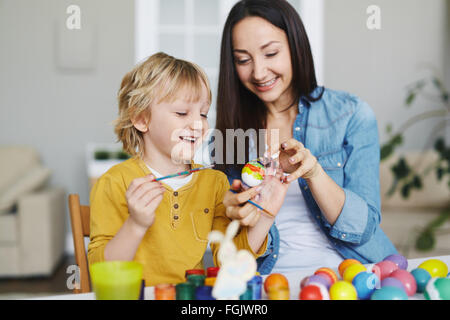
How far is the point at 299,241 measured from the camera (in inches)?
48.6

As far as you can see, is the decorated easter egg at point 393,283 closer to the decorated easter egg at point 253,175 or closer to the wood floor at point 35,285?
the decorated easter egg at point 253,175

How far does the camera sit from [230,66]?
4.26 ft

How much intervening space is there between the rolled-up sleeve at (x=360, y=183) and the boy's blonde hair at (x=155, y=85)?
17.8 inches

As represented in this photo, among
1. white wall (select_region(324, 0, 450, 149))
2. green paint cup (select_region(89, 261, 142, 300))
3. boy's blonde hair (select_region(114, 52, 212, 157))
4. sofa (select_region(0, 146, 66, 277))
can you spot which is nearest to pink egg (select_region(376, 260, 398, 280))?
green paint cup (select_region(89, 261, 142, 300))

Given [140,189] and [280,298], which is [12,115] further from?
[280,298]

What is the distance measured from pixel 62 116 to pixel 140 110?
2.84m

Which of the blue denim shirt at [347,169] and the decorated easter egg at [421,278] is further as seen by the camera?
the blue denim shirt at [347,169]

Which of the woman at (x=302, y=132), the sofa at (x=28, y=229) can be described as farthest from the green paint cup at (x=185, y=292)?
the sofa at (x=28, y=229)

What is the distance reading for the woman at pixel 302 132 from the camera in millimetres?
1170

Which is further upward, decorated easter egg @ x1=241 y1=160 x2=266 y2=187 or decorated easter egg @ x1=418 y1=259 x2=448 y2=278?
decorated easter egg @ x1=241 y1=160 x2=266 y2=187

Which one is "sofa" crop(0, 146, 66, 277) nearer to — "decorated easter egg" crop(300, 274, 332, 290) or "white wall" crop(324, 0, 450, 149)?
"white wall" crop(324, 0, 450, 149)

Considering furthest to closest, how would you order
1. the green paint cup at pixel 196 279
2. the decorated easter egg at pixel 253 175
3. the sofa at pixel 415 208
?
the sofa at pixel 415 208 → the decorated easter egg at pixel 253 175 → the green paint cup at pixel 196 279

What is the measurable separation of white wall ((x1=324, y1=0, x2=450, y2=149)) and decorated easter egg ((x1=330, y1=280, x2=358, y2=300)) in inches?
125

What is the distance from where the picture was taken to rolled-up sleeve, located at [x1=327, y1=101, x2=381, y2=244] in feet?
3.68
